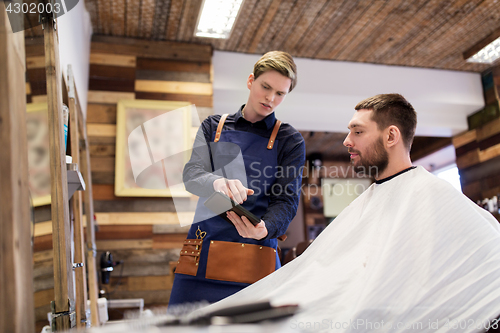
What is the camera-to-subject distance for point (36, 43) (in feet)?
4.34

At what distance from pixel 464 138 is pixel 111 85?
187 inches

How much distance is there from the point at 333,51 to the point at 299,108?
2.55 feet

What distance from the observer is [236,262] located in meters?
1.44

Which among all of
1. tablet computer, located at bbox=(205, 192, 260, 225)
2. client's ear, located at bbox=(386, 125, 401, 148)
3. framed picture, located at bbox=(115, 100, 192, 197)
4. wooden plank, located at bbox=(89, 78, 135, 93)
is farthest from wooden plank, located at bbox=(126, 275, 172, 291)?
client's ear, located at bbox=(386, 125, 401, 148)

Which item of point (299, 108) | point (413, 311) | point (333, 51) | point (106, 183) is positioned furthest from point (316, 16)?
point (413, 311)

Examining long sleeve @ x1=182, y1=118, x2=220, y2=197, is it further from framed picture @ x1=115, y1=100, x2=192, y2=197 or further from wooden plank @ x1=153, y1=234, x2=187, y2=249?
→ wooden plank @ x1=153, y1=234, x2=187, y2=249

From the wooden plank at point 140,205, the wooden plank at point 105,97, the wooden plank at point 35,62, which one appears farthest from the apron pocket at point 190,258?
the wooden plank at point 105,97

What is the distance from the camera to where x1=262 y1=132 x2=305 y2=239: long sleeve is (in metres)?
1.47

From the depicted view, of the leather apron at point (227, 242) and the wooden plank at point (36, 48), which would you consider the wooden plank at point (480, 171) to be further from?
the wooden plank at point (36, 48)

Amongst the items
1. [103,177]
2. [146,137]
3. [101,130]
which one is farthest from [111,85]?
[146,137]

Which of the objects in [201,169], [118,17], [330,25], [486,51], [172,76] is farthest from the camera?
[486,51]

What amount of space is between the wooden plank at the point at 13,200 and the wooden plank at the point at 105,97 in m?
3.41

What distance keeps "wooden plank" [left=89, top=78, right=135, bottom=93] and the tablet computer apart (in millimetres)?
3197

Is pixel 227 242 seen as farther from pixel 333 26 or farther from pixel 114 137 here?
pixel 333 26
